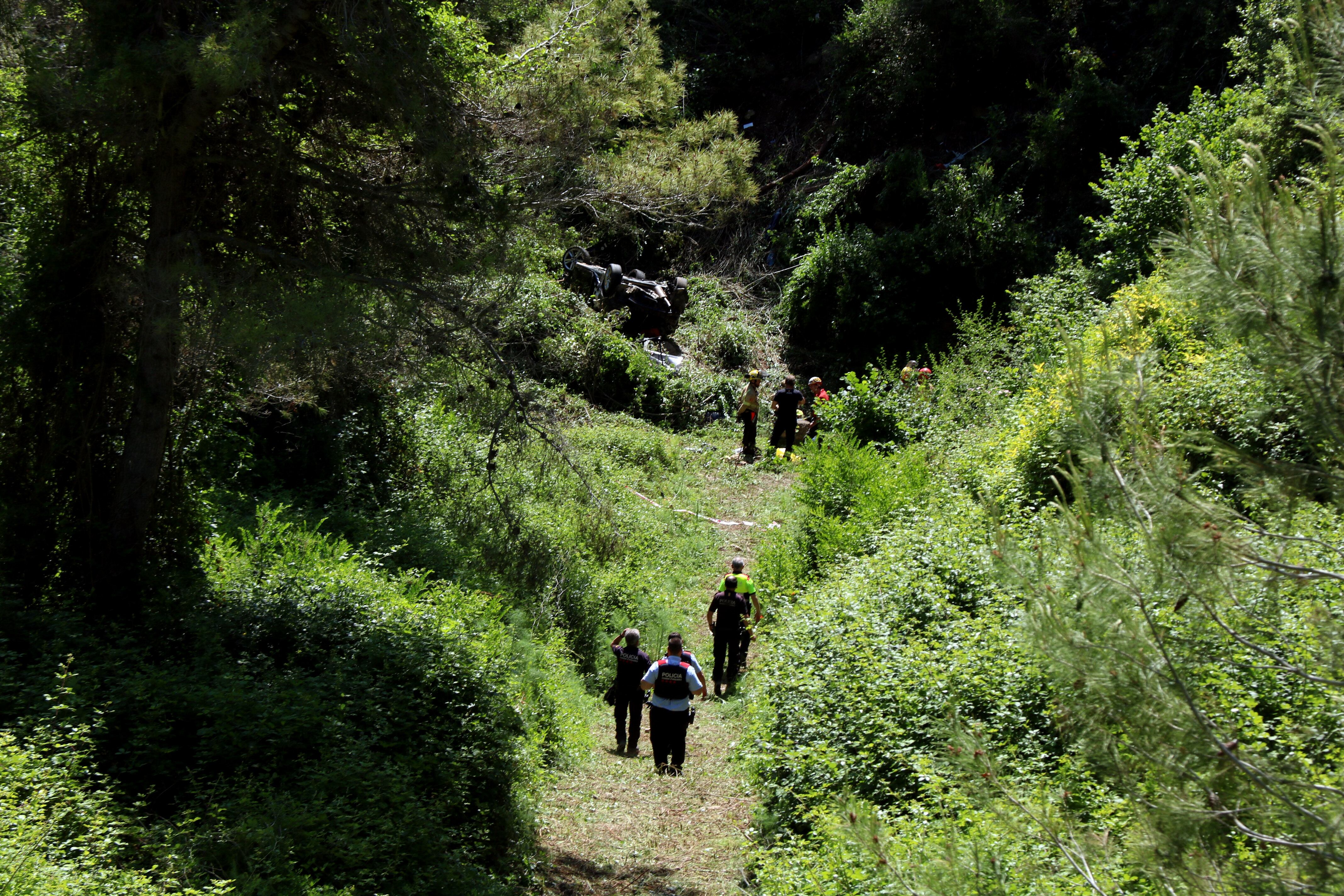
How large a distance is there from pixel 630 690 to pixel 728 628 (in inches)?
61.8

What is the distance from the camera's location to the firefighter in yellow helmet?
1750 centimetres

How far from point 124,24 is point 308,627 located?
4.56m

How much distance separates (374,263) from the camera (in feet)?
26.1

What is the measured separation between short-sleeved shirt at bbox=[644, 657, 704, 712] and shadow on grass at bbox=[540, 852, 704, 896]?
1.56m

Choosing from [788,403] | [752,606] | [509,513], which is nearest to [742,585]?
[752,606]

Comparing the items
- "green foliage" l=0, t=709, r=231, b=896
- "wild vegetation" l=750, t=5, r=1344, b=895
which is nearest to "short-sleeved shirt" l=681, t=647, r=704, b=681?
"wild vegetation" l=750, t=5, r=1344, b=895

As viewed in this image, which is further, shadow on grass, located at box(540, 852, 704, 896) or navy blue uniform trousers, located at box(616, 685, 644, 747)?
navy blue uniform trousers, located at box(616, 685, 644, 747)

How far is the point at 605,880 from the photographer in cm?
691

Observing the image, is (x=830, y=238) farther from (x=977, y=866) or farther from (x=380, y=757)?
(x=977, y=866)

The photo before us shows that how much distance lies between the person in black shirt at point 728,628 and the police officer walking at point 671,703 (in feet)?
5.56

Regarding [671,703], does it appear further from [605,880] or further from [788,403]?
[788,403]

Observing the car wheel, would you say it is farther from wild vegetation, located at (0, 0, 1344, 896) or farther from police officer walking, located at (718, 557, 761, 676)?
police officer walking, located at (718, 557, 761, 676)

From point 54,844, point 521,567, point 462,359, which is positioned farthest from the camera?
point 521,567

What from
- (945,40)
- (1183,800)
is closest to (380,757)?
(1183,800)
